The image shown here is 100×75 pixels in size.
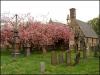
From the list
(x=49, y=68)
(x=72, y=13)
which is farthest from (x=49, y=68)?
(x=72, y=13)

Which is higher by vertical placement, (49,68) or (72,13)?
(72,13)

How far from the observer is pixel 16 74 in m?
15.2

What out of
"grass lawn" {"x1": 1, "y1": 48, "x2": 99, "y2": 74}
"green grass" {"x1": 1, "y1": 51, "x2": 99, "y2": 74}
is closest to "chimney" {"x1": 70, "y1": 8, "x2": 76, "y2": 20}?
"green grass" {"x1": 1, "y1": 51, "x2": 99, "y2": 74}

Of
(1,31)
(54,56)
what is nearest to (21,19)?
(1,31)

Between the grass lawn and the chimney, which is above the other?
the chimney

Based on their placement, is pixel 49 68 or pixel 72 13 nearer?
pixel 49 68

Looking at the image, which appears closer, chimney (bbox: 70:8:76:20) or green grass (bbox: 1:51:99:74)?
green grass (bbox: 1:51:99:74)

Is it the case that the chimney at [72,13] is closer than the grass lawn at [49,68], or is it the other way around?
the grass lawn at [49,68]

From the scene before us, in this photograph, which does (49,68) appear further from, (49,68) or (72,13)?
(72,13)

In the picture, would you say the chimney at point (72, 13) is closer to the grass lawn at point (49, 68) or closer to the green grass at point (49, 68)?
the green grass at point (49, 68)

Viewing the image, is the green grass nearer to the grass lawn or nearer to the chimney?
the grass lawn

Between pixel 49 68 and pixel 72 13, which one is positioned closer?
pixel 49 68

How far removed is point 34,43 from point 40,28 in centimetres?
258

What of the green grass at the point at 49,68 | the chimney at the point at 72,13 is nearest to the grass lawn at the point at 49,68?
the green grass at the point at 49,68
